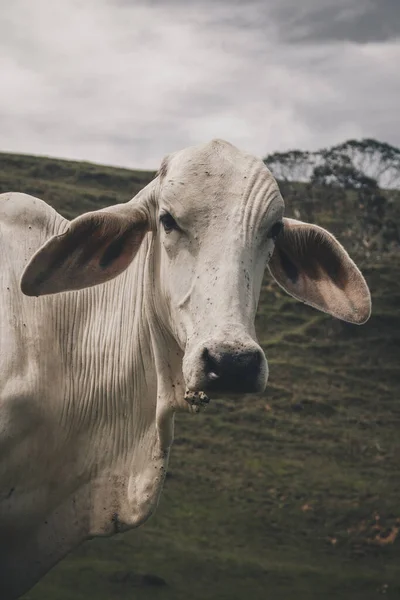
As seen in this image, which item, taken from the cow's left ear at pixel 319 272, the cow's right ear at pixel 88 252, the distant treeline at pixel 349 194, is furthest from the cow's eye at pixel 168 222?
the distant treeline at pixel 349 194

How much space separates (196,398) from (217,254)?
0.68m

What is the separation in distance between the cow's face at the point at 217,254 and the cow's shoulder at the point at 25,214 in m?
1.11

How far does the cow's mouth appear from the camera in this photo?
4.70m

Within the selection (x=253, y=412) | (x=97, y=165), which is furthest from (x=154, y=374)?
(x=97, y=165)

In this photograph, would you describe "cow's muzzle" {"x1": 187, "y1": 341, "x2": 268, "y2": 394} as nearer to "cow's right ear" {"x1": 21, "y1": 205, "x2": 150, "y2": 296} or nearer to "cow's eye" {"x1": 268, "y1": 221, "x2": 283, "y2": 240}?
"cow's eye" {"x1": 268, "y1": 221, "x2": 283, "y2": 240}

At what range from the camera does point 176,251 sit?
4.92m

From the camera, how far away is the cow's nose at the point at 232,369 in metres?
4.25

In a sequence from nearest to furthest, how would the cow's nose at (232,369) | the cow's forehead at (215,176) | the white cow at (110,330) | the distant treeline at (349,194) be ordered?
1. the cow's nose at (232,369)
2. the cow's forehead at (215,176)
3. the white cow at (110,330)
4. the distant treeline at (349,194)

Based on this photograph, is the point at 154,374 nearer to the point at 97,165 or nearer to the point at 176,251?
the point at 176,251

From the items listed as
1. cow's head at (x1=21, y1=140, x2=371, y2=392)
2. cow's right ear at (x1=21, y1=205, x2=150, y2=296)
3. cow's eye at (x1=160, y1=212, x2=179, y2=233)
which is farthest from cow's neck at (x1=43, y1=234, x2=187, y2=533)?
cow's eye at (x1=160, y1=212, x2=179, y2=233)

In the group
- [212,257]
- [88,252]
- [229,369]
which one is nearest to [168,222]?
[212,257]

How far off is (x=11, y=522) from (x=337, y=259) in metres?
2.21

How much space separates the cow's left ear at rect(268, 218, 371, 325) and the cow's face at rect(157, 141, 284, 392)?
0.41 meters

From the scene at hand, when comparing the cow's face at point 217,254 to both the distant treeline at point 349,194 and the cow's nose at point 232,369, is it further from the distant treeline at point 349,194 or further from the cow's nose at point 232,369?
the distant treeline at point 349,194
